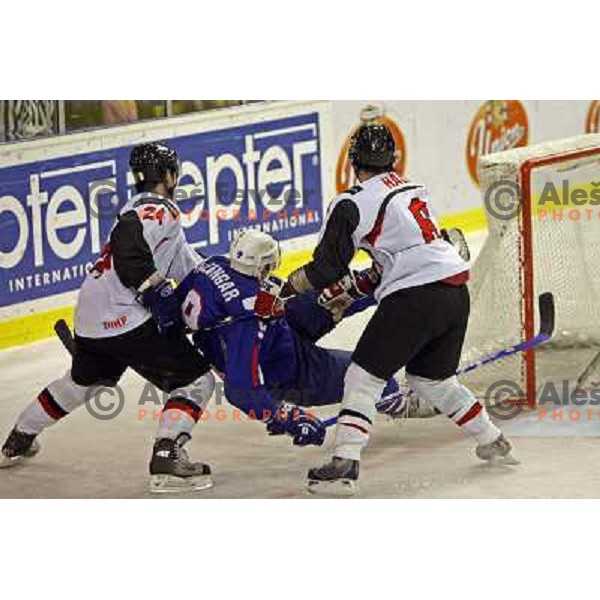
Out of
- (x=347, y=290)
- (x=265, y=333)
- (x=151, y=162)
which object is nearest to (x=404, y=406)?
(x=347, y=290)

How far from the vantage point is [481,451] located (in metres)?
6.12

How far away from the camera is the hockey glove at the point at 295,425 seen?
5777mm

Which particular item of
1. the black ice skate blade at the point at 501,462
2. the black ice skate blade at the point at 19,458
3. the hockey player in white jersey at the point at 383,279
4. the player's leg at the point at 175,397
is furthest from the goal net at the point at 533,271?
the black ice skate blade at the point at 19,458

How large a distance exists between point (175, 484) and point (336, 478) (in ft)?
1.63

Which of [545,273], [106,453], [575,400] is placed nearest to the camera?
[106,453]

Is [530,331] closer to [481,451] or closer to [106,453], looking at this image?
[481,451]

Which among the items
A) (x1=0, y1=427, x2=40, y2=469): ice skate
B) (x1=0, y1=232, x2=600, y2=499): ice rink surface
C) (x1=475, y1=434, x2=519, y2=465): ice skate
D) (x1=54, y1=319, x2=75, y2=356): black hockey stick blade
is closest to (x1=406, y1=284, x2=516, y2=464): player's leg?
(x1=475, y1=434, x2=519, y2=465): ice skate

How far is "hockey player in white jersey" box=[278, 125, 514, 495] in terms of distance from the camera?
18.7ft

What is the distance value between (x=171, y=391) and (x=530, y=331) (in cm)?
147

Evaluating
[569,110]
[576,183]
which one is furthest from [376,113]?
[569,110]

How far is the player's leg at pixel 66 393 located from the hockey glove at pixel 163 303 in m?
0.20

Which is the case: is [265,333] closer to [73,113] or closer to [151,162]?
[151,162]

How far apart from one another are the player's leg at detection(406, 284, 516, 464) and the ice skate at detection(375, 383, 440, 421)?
13.0 inches

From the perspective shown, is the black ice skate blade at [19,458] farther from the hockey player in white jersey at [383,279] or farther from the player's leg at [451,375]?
the player's leg at [451,375]
